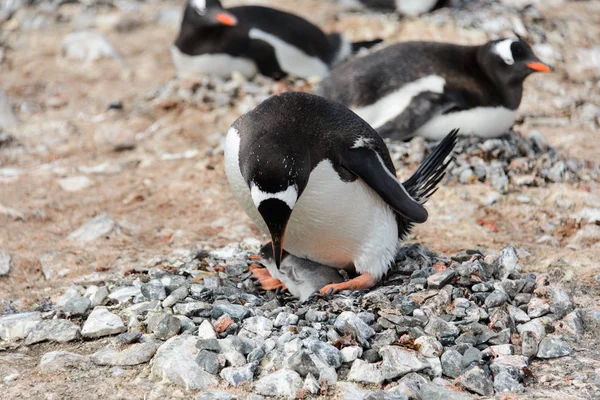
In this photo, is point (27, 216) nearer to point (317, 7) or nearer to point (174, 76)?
point (174, 76)

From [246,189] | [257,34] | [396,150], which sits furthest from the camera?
[257,34]

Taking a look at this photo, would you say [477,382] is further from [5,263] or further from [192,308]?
[5,263]

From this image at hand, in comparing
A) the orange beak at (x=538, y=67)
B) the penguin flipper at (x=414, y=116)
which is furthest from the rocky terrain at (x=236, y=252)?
the orange beak at (x=538, y=67)

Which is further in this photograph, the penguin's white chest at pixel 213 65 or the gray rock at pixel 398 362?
the penguin's white chest at pixel 213 65

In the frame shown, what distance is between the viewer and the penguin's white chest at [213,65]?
707 centimetres

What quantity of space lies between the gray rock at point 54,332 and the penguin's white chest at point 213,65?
426 centimetres

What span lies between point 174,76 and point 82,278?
404 cm

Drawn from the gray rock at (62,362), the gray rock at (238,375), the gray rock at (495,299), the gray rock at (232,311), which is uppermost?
the gray rock at (238,375)

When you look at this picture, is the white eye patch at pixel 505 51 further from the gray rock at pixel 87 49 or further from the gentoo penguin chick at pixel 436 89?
the gray rock at pixel 87 49

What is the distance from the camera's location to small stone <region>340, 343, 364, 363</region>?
9.18 feet

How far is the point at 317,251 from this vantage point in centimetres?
354

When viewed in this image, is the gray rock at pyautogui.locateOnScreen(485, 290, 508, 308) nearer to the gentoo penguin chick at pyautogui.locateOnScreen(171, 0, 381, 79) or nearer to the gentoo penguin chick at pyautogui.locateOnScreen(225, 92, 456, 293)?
the gentoo penguin chick at pyautogui.locateOnScreen(225, 92, 456, 293)

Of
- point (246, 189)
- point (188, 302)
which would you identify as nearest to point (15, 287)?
point (188, 302)

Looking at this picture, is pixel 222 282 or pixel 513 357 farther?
pixel 222 282
